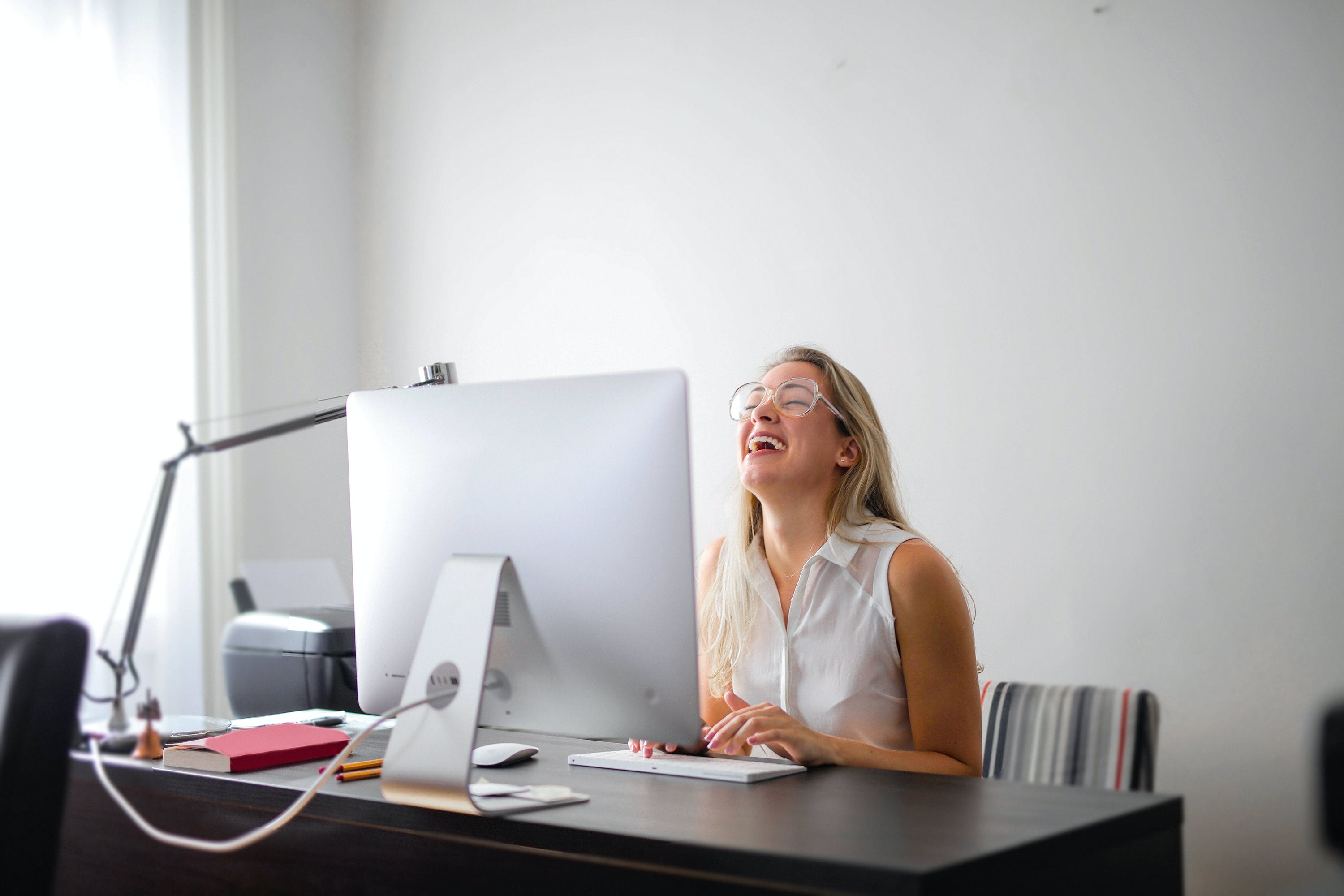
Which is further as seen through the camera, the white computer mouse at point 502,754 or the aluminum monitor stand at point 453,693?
the white computer mouse at point 502,754

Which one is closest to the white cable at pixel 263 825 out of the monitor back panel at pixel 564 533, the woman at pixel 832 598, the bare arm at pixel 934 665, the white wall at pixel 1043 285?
the monitor back panel at pixel 564 533

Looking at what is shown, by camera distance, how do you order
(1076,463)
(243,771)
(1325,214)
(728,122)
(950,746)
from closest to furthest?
(243,771), (950,746), (1325,214), (1076,463), (728,122)

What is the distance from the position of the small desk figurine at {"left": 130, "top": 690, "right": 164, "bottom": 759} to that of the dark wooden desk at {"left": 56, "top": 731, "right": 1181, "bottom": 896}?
0.33 ft

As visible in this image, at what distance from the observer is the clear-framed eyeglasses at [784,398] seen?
2.01 metres

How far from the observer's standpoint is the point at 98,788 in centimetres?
151

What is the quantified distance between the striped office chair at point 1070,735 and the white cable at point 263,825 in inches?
39.2

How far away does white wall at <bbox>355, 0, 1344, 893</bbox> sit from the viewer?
2.30 metres

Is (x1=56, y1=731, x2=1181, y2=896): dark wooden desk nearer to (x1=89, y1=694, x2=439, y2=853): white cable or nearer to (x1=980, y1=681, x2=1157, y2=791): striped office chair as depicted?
(x1=89, y1=694, x2=439, y2=853): white cable

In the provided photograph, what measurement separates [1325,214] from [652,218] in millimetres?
1743

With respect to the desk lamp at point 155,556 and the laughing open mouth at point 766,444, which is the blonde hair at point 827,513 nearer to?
the laughing open mouth at point 766,444

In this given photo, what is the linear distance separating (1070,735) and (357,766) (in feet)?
3.65

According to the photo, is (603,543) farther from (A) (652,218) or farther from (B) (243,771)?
(A) (652,218)

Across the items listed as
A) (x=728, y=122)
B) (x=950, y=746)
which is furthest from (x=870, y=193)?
(x=950, y=746)

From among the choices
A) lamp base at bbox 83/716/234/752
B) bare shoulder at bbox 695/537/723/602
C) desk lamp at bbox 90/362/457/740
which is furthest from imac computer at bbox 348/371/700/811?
bare shoulder at bbox 695/537/723/602
